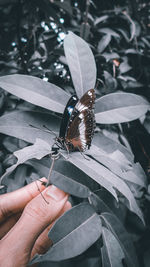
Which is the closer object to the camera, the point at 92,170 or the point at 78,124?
the point at 92,170

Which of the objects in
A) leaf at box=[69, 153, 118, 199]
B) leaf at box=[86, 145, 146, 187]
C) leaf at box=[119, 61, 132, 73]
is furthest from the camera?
leaf at box=[119, 61, 132, 73]

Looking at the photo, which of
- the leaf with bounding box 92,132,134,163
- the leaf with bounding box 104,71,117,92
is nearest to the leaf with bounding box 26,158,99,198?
the leaf with bounding box 92,132,134,163

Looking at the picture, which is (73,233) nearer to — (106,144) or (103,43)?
(106,144)

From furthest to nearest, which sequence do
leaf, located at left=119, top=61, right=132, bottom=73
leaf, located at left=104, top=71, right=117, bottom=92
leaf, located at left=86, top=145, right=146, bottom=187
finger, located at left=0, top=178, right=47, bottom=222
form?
leaf, located at left=119, top=61, right=132, bottom=73
leaf, located at left=104, top=71, right=117, bottom=92
finger, located at left=0, top=178, right=47, bottom=222
leaf, located at left=86, top=145, right=146, bottom=187

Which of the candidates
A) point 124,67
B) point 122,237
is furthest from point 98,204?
point 124,67

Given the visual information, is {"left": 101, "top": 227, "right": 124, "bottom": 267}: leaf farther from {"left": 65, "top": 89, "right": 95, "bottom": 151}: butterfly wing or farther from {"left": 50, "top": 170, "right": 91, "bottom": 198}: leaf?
{"left": 65, "top": 89, "right": 95, "bottom": 151}: butterfly wing

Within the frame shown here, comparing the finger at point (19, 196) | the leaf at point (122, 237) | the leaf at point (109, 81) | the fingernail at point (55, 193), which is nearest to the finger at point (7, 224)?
the finger at point (19, 196)

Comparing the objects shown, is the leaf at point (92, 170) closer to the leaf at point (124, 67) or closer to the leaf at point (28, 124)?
the leaf at point (28, 124)
